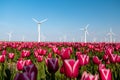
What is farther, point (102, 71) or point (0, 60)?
point (0, 60)

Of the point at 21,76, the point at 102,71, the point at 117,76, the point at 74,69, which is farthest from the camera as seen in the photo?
the point at 117,76

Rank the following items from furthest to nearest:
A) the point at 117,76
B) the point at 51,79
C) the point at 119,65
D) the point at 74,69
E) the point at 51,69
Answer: the point at 119,65 → the point at 117,76 → the point at 51,79 → the point at 51,69 → the point at 74,69

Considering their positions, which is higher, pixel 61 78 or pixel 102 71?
pixel 102 71

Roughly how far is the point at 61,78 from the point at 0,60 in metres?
1.85

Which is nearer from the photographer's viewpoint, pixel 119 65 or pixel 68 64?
pixel 68 64

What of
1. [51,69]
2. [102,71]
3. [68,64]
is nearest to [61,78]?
[51,69]

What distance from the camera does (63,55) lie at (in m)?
5.34

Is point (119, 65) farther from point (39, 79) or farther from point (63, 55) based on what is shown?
point (39, 79)

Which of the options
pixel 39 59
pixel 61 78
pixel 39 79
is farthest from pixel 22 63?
pixel 39 59

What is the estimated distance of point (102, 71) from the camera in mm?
3145

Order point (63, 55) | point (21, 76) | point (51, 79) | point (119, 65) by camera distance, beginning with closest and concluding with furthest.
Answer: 1. point (21, 76)
2. point (51, 79)
3. point (63, 55)
4. point (119, 65)

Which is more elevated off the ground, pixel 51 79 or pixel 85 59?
pixel 85 59

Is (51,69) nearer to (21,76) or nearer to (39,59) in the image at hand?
(21,76)

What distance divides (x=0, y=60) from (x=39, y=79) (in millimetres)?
1532
